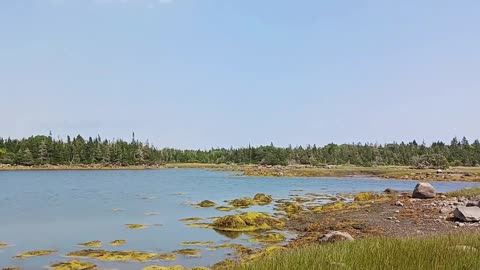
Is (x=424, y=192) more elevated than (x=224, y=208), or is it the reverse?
(x=424, y=192)

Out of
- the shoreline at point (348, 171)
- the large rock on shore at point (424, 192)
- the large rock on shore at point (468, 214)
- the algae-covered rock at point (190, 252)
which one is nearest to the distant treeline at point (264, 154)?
the shoreline at point (348, 171)

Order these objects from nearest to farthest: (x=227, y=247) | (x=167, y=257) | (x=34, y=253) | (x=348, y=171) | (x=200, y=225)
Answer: (x=167, y=257) → (x=34, y=253) → (x=227, y=247) → (x=200, y=225) → (x=348, y=171)

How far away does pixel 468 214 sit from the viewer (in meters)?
23.0

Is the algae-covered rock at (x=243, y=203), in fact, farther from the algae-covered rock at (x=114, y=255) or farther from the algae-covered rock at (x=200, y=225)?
the algae-covered rock at (x=114, y=255)

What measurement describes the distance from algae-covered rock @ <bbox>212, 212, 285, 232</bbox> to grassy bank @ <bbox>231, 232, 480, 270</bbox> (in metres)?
13.6

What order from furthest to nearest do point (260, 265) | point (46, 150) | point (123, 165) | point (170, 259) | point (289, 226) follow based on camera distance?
point (123, 165) → point (46, 150) → point (289, 226) → point (170, 259) → point (260, 265)

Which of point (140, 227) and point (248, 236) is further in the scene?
point (140, 227)

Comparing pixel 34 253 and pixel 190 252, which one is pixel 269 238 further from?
pixel 34 253

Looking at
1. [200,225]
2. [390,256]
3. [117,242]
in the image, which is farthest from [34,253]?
[390,256]

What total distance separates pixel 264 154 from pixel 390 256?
174 m

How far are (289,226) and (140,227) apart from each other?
9149 millimetres

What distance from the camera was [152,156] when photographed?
574 feet

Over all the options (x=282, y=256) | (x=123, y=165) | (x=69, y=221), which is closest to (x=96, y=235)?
(x=69, y=221)

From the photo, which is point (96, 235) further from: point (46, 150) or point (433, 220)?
point (46, 150)
